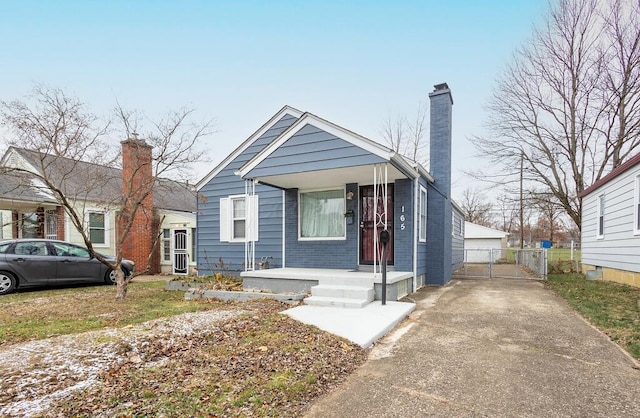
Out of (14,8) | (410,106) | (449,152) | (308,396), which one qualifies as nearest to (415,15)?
(449,152)

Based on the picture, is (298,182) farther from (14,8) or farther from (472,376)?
(14,8)

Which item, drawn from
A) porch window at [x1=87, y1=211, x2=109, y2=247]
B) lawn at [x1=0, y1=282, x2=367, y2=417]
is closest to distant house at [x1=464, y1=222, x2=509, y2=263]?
porch window at [x1=87, y1=211, x2=109, y2=247]

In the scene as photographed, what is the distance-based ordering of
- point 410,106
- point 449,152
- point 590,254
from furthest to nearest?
point 410,106 → point 590,254 → point 449,152

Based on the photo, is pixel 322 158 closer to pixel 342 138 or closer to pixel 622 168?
pixel 342 138

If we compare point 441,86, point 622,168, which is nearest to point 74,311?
point 441,86

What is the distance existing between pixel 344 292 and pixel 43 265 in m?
8.09

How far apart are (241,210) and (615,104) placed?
15939 millimetres

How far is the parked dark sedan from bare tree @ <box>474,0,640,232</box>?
60.1ft

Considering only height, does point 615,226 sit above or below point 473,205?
below

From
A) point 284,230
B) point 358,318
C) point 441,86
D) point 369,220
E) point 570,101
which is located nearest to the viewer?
point 358,318

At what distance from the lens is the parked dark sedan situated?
28.6ft

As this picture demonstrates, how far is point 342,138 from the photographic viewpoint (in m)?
7.27

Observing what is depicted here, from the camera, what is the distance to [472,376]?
11.2ft

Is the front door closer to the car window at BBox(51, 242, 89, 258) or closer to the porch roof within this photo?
the car window at BBox(51, 242, 89, 258)
